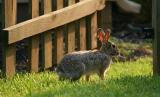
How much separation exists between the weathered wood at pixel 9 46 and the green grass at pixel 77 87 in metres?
0.19

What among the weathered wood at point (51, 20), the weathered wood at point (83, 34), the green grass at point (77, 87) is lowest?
the green grass at point (77, 87)

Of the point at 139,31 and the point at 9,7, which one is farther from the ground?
the point at 9,7

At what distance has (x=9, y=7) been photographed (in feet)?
24.7

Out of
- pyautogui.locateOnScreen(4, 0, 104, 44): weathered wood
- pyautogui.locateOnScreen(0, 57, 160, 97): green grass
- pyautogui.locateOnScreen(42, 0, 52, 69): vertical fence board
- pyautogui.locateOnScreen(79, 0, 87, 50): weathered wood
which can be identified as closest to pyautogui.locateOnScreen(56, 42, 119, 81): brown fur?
pyautogui.locateOnScreen(0, 57, 160, 97): green grass

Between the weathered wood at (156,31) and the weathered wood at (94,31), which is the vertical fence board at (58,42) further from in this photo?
the weathered wood at (156,31)

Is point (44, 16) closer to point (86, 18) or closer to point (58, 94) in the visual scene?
point (86, 18)

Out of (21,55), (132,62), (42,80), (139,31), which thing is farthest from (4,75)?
(139,31)

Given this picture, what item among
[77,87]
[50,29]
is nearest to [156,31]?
[77,87]

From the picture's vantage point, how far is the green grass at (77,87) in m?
6.31

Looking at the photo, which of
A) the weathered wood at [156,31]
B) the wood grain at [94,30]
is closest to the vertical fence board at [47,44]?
the wood grain at [94,30]

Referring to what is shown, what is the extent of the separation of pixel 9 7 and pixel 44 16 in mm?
622

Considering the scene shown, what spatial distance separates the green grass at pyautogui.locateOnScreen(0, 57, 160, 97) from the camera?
20.7ft

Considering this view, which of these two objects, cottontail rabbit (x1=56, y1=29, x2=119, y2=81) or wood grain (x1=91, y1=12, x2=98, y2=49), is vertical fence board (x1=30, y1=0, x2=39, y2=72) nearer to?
cottontail rabbit (x1=56, y1=29, x2=119, y2=81)

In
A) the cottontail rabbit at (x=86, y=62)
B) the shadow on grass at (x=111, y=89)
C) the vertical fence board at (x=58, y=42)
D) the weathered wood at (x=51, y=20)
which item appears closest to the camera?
the shadow on grass at (x=111, y=89)
